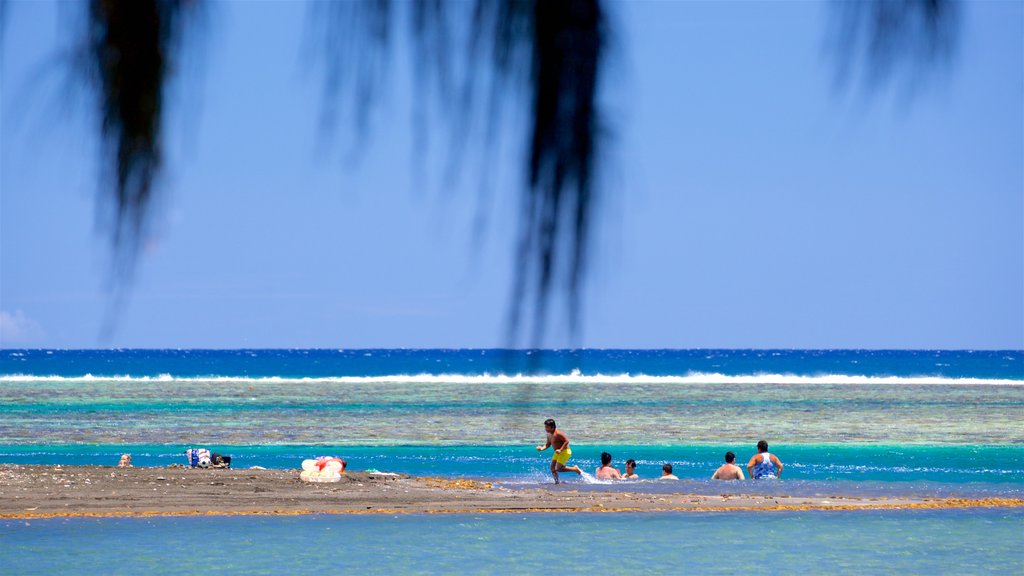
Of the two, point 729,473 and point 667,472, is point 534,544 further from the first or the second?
point 729,473

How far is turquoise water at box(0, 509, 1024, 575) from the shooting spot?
1295 cm

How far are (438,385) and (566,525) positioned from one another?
56.8 m

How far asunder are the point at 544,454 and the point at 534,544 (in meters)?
16.0

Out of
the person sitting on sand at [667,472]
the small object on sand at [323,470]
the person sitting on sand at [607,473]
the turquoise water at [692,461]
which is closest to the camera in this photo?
the small object on sand at [323,470]

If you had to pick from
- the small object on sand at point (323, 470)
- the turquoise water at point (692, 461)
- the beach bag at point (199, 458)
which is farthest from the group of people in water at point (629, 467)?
the beach bag at point (199, 458)

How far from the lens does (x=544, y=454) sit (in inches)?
1206

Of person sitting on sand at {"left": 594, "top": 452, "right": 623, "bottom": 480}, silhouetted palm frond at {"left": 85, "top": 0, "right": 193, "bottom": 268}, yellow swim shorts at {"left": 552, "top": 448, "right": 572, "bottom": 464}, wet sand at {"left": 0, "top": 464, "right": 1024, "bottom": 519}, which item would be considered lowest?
wet sand at {"left": 0, "top": 464, "right": 1024, "bottom": 519}

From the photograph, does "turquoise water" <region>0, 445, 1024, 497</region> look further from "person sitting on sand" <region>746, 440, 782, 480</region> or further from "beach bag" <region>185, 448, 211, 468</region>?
"beach bag" <region>185, 448, 211, 468</region>

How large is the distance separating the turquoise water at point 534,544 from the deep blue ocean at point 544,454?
0.05m

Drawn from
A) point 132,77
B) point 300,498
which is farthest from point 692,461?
point 132,77

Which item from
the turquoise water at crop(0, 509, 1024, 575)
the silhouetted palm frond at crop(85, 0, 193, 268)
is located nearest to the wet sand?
the turquoise water at crop(0, 509, 1024, 575)

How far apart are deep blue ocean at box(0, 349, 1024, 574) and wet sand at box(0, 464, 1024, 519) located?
3.17ft

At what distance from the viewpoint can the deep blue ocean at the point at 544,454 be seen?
1341 cm

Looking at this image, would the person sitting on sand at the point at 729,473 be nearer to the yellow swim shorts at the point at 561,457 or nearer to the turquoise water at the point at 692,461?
the turquoise water at the point at 692,461
